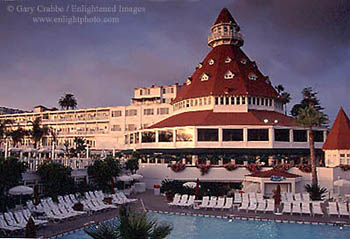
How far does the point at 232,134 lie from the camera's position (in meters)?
38.6

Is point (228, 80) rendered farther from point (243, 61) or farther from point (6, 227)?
point (6, 227)

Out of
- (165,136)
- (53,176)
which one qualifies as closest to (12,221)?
(53,176)

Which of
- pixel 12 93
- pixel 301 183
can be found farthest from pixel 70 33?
pixel 301 183

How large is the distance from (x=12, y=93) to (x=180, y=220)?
14783 mm

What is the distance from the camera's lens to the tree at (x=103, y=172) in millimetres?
26766

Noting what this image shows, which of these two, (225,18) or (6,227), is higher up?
(225,18)

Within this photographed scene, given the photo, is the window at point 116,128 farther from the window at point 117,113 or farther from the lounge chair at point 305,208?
the lounge chair at point 305,208

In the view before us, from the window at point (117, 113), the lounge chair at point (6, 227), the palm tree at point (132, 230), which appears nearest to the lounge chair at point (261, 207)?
the lounge chair at point (6, 227)

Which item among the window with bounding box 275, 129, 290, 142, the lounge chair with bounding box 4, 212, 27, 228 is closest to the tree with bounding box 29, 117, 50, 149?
the window with bounding box 275, 129, 290, 142

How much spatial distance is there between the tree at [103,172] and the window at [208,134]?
13635 mm

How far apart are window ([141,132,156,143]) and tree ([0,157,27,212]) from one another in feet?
78.1

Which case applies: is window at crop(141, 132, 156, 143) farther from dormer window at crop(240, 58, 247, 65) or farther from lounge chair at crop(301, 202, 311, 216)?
lounge chair at crop(301, 202, 311, 216)

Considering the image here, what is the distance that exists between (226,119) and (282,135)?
6394mm

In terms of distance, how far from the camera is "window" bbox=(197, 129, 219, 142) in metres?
38.7
